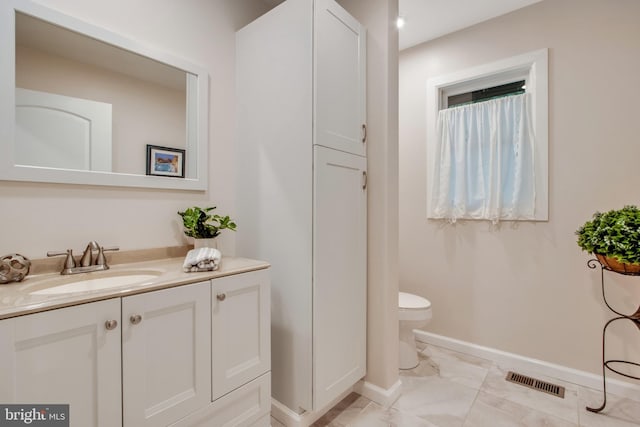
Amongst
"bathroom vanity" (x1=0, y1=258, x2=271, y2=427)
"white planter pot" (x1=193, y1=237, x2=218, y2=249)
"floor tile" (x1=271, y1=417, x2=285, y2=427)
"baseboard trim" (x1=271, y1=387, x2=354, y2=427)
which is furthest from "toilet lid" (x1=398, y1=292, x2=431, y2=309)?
"white planter pot" (x1=193, y1=237, x2=218, y2=249)

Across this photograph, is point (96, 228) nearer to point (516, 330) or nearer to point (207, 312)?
point (207, 312)

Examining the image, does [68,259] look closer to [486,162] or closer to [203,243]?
[203,243]

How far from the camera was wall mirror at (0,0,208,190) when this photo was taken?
3.75 ft

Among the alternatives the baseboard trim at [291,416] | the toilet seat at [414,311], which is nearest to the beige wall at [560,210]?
the toilet seat at [414,311]

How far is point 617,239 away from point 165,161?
2.39m

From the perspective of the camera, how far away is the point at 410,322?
7.07 feet

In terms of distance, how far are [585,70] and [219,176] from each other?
96.7 inches

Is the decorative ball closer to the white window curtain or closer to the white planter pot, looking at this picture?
the white planter pot

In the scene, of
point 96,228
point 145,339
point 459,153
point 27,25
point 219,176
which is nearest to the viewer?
point 145,339

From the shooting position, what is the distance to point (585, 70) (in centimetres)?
196

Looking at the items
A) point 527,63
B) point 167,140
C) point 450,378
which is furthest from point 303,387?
point 527,63

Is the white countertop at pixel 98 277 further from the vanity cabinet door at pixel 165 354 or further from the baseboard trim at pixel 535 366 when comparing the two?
the baseboard trim at pixel 535 366

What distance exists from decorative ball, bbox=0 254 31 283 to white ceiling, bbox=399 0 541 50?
258cm

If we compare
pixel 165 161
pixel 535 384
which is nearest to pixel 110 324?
pixel 165 161
